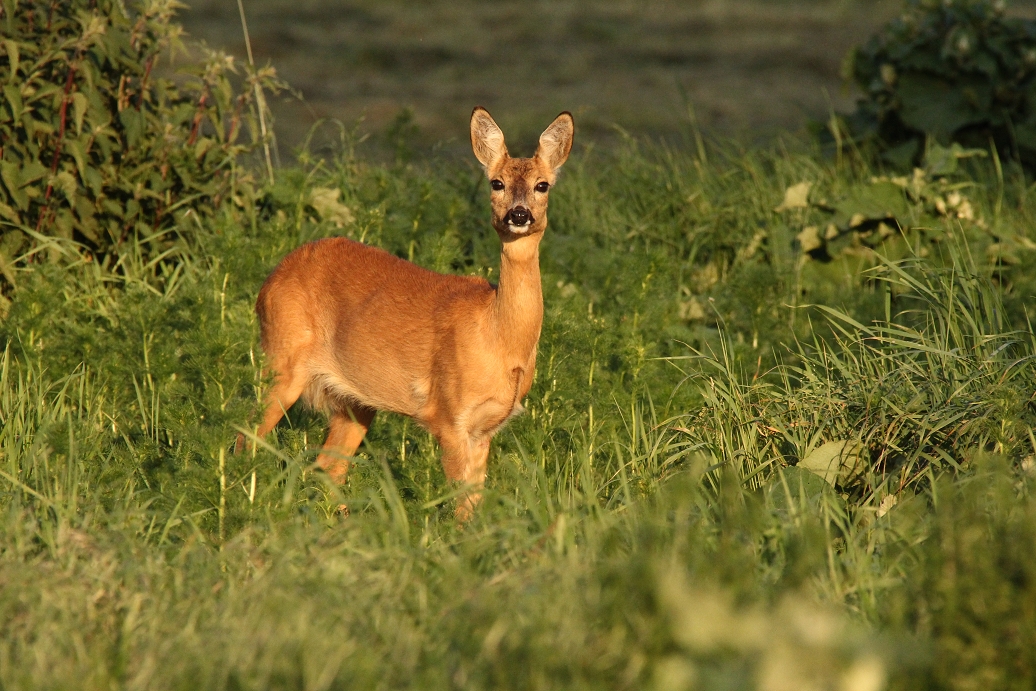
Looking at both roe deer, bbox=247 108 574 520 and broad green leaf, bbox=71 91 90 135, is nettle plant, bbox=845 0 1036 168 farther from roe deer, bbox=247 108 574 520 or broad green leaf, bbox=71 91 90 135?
broad green leaf, bbox=71 91 90 135

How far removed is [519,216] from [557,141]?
62 centimetres

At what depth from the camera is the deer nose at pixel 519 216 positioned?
474 cm

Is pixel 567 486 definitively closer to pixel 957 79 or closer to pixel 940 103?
pixel 940 103

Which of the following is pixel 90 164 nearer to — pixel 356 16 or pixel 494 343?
pixel 494 343

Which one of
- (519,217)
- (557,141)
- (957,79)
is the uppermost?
(557,141)

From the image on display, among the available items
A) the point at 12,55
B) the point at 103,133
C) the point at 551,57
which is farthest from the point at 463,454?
the point at 551,57

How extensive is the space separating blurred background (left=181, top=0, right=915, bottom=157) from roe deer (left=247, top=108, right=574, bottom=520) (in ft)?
17.6

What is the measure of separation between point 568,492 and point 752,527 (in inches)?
49.5

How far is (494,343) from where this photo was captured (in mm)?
4953

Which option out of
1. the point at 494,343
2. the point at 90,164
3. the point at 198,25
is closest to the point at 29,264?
the point at 90,164

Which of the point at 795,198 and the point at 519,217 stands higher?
the point at 519,217

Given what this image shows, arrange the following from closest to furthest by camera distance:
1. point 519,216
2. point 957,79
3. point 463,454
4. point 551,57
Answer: point 519,216
point 463,454
point 957,79
point 551,57

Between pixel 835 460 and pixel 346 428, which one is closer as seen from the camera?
pixel 835 460

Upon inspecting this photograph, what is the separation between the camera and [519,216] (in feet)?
15.6
